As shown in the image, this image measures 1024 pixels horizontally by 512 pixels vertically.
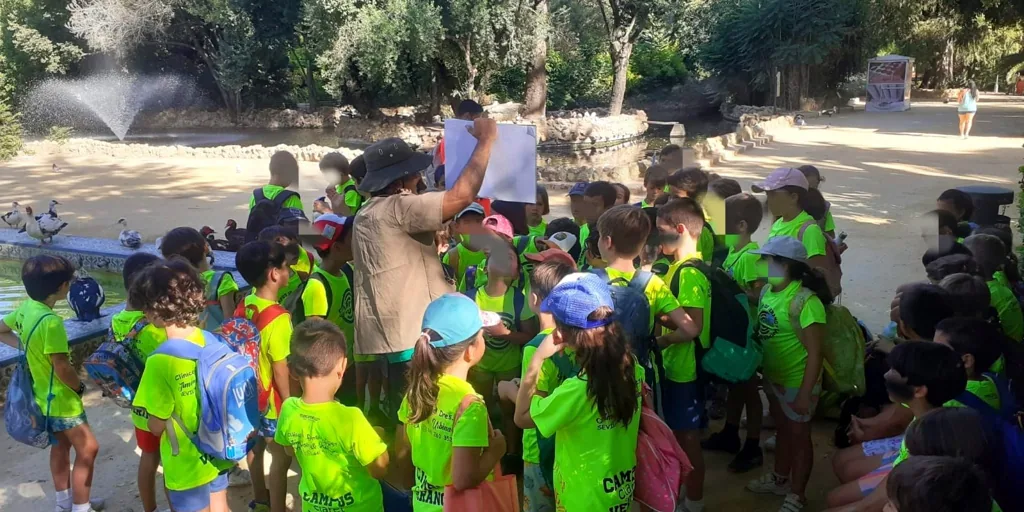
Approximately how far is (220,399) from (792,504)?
248 centimetres

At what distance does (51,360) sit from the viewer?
3.33 meters

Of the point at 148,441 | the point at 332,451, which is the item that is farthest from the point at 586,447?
the point at 148,441

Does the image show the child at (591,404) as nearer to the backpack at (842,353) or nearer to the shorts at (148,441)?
the backpack at (842,353)

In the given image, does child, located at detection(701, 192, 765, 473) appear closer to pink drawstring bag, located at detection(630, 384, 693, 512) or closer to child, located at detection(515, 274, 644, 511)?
pink drawstring bag, located at detection(630, 384, 693, 512)

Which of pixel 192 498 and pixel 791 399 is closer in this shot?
pixel 192 498

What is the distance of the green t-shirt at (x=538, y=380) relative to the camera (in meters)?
2.51

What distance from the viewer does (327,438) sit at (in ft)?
8.20

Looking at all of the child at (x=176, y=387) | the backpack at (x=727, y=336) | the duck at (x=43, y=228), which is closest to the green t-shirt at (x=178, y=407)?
Result: the child at (x=176, y=387)

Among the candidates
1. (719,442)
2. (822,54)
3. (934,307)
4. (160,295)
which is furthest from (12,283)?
(822,54)

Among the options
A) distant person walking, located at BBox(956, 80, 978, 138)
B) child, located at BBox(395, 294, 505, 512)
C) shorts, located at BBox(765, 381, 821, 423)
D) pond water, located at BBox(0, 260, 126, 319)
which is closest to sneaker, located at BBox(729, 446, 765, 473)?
shorts, located at BBox(765, 381, 821, 423)

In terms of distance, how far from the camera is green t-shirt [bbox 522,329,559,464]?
2508 mm

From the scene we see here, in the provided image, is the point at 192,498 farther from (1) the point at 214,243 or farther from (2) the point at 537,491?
(1) the point at 214,243

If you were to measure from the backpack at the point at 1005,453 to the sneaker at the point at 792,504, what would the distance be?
0.94 m

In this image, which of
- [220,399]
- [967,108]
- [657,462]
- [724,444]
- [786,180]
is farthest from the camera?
[967,108]
